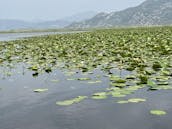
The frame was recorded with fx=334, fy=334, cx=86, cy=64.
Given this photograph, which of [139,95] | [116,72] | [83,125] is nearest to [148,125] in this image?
[83,125]

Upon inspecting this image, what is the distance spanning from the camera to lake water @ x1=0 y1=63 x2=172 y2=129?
8.05 meters

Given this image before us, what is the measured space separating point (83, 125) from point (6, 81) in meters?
7.95

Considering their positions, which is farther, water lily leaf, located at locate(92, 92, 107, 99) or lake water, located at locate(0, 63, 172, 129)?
water lily leaf, located at locate(92, 92, 107, 99)

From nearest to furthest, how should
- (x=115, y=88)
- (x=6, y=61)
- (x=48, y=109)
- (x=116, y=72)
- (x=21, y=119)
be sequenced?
(x=21, y=119) < (x=48, y=109) < (x=115, y=88) < (x=116, y=72) < (x=6, y=61)

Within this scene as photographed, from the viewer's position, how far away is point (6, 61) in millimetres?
22828

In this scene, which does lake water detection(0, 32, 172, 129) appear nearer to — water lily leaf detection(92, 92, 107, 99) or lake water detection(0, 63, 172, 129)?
lake water detection(0, 63, 172, 129)

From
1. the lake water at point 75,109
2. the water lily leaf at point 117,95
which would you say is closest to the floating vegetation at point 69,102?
the lake water at point 75,109

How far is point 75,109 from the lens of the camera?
30.7 ft

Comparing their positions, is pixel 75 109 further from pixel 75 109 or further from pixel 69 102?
pixel 69 102

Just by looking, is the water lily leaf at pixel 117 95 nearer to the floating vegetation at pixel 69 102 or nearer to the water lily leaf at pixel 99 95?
the water lily leaf at pixel 99 95

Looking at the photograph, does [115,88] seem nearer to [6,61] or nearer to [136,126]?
[136,126]

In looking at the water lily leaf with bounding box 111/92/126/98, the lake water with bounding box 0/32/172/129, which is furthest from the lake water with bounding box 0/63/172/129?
the water lily leaf with bounding box 111/92/126/98

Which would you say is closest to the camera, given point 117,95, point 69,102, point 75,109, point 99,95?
point 75,109

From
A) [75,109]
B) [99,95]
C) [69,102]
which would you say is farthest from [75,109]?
[99,95]
